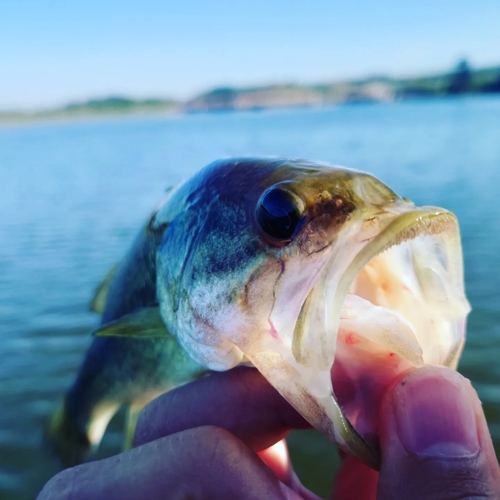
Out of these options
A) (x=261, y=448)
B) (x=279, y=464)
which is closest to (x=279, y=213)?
(x=261, y=448)

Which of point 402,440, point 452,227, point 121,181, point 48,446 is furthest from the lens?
point 121,181

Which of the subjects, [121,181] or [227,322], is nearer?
[227,322]

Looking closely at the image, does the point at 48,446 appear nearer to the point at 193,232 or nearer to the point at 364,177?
the point at 193,232

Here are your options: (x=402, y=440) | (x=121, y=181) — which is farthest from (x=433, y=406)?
(x=121, y=181)

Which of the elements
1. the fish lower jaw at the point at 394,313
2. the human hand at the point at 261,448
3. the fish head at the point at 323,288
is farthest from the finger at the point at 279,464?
the fish lower jaw at the point at 394,313

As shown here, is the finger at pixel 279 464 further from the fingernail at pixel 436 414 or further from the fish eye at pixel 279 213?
the fish eye at pixel 279 213

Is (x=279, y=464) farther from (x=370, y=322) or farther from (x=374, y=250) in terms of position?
(x=374, y=250)

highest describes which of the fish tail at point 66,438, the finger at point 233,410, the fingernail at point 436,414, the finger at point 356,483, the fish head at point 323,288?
the fish head at point 323,288
